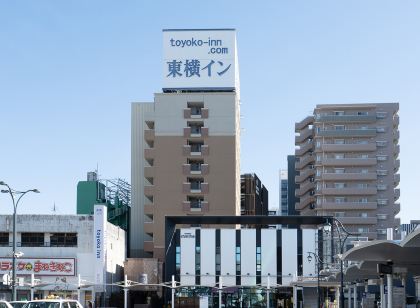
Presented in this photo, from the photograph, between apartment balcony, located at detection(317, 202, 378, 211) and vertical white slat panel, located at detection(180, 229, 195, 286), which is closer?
vertical white slat panel, located at detection(180, 229, 195, 286)

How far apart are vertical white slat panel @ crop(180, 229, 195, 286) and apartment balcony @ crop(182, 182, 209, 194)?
751 centimetres

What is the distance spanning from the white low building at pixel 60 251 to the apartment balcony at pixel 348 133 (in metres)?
57.3

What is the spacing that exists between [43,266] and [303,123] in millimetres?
67322

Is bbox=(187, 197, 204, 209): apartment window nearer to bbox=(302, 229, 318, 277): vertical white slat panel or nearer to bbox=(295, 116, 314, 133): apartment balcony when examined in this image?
bbox=(302, 229, 318, 277): vertical white slat panel

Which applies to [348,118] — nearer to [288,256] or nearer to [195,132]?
[195,132]

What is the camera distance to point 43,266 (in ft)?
267

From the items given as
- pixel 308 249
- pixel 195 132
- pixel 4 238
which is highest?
pixel 195 132

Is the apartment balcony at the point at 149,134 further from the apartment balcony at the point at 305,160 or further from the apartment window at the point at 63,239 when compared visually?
the apartment balcony at the point at 305,160

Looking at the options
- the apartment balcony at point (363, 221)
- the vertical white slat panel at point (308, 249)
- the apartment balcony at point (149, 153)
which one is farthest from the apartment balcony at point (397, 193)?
the apartment balcony at point (149, 153)

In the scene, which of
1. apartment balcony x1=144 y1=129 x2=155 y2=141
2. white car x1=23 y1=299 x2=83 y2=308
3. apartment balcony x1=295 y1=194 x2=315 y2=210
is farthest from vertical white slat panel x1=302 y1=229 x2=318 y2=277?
white car x1=23 y1=299 x2=83 y2=308

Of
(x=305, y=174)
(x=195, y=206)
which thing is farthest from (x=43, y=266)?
(x=305, y=174)

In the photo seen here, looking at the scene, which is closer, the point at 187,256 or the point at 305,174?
the point at 187,256

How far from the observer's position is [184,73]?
10388cm

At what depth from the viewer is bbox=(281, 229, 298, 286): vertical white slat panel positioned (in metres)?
93.4
